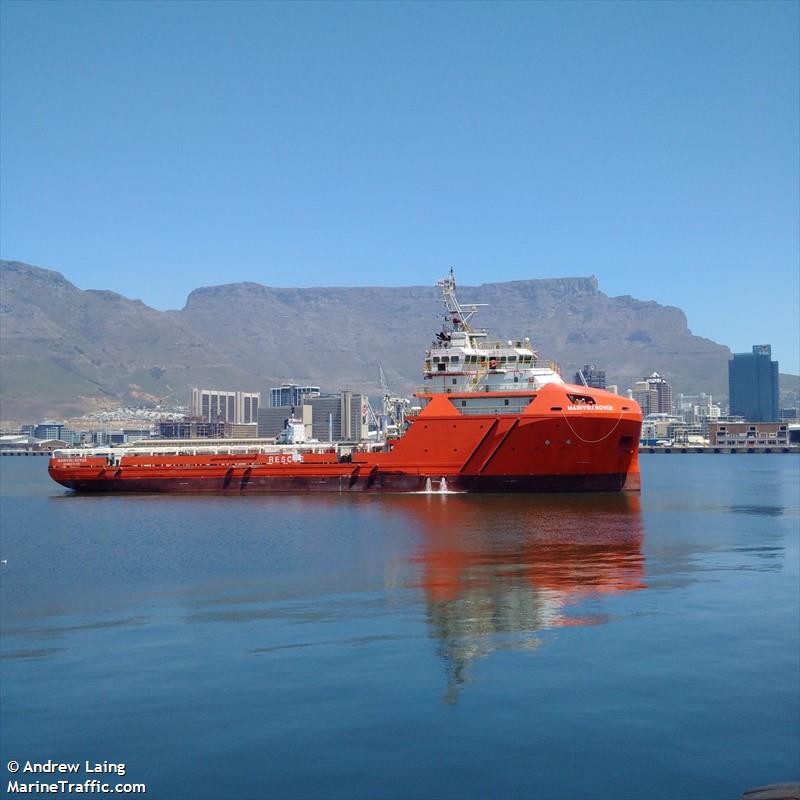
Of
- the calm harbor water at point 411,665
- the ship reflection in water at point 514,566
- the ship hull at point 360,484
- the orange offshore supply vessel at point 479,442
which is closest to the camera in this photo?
the calm harbor water at point 411,665

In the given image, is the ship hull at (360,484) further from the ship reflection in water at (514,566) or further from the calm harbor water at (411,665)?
the calm harbor water at (411,665)

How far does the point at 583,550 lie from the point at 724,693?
50.4 feet

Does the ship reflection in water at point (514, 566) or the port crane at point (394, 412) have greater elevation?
the port crane at point (394, 412)

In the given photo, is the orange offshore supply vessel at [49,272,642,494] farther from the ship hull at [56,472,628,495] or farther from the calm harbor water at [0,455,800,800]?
the calm harbor water at [0,455,800,800]

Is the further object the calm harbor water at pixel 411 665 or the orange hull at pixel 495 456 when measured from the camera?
the orange hull at pixel 495 456

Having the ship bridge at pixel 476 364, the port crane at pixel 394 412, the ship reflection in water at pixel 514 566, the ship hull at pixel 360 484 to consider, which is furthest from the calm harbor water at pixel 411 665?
the port crane at pixel 394 412

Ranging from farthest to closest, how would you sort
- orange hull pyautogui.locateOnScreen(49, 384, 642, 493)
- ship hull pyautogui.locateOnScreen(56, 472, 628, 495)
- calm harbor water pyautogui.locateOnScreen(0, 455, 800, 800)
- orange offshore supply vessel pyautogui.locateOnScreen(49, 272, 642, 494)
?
ship hull pyautogui.locateOnScreen(56, 472, 628, 495) < orange offshore supply vessel pyautogui.locateOnScreen(49, 272, 642, 494) < orange hull pyautogui.locateOnScreen(49, 384, 642, 493) < calm harbor water pyautogui.locateOnScreen(0, 455, 800, 800)

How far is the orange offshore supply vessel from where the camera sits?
46.6 meters

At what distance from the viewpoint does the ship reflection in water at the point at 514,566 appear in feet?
61.9

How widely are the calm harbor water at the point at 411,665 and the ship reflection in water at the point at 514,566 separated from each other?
0.11 m

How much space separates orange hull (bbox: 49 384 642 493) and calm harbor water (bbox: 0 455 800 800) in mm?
13749

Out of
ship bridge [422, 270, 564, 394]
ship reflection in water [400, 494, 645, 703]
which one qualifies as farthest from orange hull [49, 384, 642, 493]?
ship reflection in water [400, 494, 645, 703]

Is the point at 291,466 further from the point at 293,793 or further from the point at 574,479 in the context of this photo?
the point at 293,793

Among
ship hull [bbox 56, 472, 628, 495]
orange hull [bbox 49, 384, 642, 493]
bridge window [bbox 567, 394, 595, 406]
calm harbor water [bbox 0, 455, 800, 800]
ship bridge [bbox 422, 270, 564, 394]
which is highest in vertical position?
ship bridge [bbox 422, 270, 564, 394]
